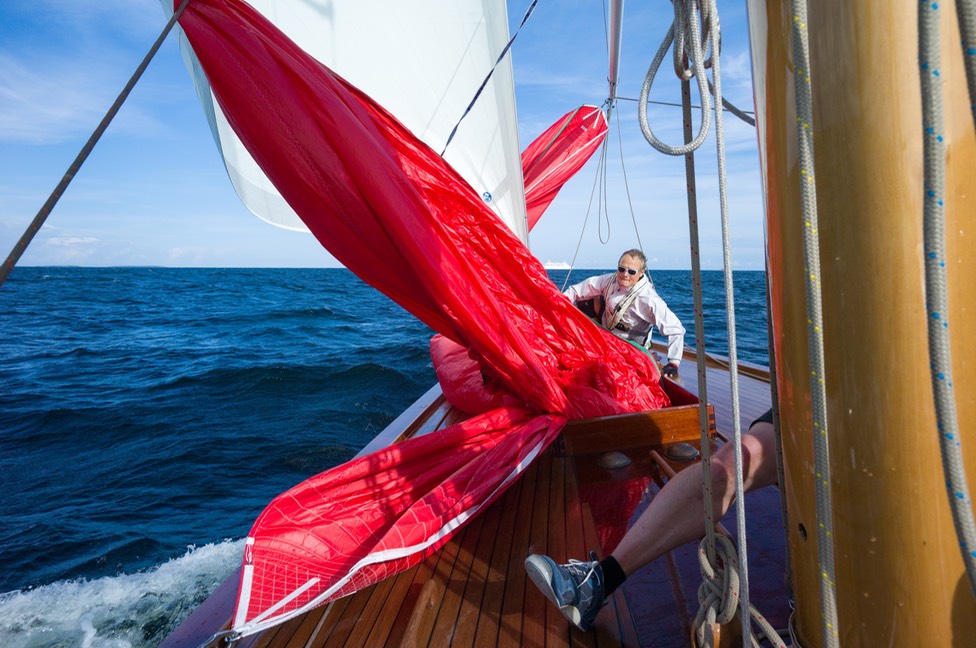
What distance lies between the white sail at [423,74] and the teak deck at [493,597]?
6.44ft

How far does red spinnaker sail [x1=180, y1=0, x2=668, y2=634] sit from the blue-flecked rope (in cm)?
137

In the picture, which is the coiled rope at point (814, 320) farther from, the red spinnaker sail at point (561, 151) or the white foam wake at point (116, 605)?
the red spinnaker sail at point (561, 151)

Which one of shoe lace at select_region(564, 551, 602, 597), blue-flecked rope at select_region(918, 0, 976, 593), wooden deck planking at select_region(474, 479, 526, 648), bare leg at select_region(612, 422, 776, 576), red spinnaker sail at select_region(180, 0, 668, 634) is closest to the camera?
blue-flecked rope at select_region(918, 0, 976, 593)

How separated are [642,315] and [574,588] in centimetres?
238

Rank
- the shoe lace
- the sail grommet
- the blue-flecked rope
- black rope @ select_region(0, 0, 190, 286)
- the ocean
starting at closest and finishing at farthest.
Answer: the blue-flecked rope < black rope @ select_region(0, 0, 190, 286) < the shoe lace < the sail grommet < the ocean

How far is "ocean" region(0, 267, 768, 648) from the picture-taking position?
8.87 ft

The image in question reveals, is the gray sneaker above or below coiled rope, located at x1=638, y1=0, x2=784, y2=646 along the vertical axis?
below

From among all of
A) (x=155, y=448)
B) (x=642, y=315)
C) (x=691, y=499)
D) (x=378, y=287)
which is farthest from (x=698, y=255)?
(x=155, y=448)

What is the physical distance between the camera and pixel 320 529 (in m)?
1.72

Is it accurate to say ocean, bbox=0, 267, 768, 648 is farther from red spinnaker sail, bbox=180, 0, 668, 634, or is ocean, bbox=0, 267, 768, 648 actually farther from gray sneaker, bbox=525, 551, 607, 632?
gray sneaker, bbox=525, 551, 607, 632

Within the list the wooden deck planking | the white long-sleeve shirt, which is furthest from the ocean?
the white long-sleeve shirt

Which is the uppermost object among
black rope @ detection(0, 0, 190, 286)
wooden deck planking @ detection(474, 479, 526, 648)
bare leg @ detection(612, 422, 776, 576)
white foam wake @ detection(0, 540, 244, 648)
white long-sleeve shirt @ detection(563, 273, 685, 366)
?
black rope @ detection(0, 0, 190, 286)

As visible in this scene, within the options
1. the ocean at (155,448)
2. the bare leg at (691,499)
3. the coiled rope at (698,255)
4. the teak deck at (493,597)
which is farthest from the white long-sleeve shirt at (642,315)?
the coiled rope at (698,255)

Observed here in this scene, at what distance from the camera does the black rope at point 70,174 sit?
0.92 m
